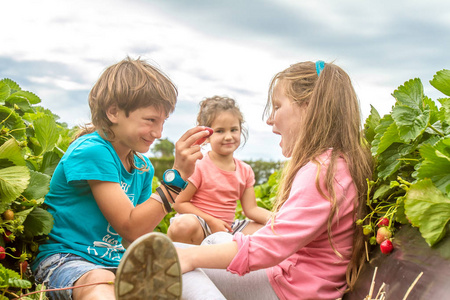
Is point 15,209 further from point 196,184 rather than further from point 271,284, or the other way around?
point 196,184

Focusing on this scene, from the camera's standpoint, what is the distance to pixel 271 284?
1819 millimetres

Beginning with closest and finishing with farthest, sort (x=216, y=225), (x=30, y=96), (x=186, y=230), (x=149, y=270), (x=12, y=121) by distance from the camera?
(x=149, y=270)
(x=12, y=121)
(x=30, y=96)
(x=186, y=230)
(x=216, y=225)

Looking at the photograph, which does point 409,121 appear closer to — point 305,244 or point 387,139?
point 387,139

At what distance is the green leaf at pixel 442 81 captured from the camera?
Result: 65.9 inches

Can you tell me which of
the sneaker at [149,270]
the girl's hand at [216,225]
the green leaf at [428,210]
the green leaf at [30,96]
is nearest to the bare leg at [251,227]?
the girl's hand at [216,225]

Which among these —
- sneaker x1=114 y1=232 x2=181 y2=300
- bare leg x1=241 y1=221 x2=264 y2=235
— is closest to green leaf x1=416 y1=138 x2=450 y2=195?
sneaker x1=114 y1=232 x2=181 y2=300

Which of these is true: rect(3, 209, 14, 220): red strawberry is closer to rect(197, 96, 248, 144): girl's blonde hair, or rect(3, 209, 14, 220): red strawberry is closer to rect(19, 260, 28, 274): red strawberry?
rect(19, 260, 28, 274): red strawberry

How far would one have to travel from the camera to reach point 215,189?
3439mm

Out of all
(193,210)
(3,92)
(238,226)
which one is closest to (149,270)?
(3,92)

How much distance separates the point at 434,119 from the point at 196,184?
6.62 ft

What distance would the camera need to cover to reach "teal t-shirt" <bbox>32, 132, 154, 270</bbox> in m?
2.00

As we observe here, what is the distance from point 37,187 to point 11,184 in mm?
247

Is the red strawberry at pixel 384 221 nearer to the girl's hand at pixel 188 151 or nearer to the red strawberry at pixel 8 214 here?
the girl's hand at pixel 188 151

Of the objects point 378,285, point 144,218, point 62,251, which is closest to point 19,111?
point 62,251
